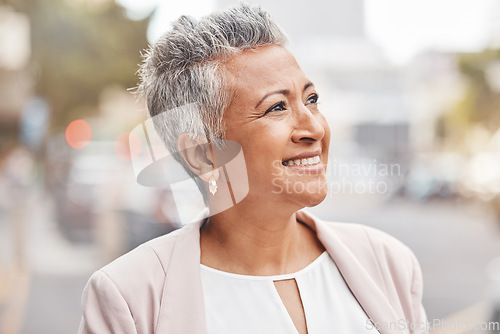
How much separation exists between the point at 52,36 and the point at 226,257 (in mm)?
5815

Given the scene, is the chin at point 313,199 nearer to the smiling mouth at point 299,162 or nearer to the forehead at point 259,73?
the smiling mouth at point 299,162

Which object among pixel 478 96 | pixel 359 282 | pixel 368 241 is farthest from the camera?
pixel 478 96

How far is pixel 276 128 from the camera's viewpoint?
129 centimetres

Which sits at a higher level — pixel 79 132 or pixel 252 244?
pixel 252 244

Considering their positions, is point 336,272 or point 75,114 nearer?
point 336,272

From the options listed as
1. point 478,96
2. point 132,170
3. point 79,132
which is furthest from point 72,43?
point 478,96

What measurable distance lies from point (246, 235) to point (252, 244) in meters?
0.03

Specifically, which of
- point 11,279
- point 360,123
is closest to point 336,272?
point 11,279

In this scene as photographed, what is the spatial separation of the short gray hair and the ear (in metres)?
0.02

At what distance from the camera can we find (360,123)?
43.9 ft

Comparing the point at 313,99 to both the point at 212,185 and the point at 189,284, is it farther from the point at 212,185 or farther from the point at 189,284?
the point at 189,284

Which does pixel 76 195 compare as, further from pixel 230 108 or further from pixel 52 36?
pixel 230 108

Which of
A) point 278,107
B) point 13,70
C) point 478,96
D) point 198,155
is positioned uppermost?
point 13,70

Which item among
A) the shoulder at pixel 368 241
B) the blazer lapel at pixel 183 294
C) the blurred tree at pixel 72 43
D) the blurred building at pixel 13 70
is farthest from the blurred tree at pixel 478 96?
the blazer lapel at pixel 183 294
